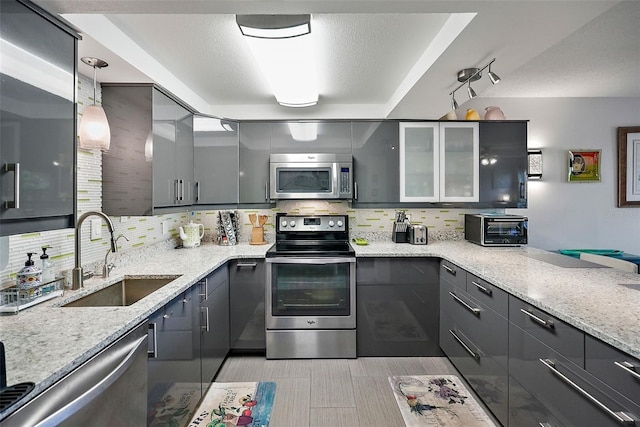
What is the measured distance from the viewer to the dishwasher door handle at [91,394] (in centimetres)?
93

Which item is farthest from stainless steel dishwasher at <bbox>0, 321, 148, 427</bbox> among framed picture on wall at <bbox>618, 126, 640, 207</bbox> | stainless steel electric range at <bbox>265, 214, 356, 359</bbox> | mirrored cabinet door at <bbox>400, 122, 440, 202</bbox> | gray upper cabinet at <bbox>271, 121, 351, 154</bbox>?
framed picture on wall at <bbox>618, 126, 640, 207</bbox>

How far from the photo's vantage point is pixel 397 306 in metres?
2.82

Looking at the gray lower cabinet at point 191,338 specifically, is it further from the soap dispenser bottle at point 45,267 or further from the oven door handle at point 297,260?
the soap dispenser bottle at point 45,267

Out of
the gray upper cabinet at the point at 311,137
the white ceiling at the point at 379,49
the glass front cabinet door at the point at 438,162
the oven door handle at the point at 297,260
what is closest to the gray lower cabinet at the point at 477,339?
the glass front cabinet door at the point at 438,162

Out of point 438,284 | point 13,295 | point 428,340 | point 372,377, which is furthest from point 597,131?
point 13,295

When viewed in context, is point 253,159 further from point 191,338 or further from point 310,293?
point 191,338

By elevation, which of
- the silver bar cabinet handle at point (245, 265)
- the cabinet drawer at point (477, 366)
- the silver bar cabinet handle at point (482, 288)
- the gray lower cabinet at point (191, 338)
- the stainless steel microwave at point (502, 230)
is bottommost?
the cabinet drawer at point (477, 366)

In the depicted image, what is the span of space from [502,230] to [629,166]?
5.50ft

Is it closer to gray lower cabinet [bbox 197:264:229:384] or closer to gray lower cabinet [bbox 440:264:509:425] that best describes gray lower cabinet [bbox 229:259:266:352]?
gray lower cabinet [bbox 197:264:229:384]

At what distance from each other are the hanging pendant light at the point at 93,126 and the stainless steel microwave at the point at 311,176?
4.84ft

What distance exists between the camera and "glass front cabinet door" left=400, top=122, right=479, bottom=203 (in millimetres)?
3168

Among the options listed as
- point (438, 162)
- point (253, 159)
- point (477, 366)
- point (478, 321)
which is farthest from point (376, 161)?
point (477, 366)

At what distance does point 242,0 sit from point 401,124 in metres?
2.19

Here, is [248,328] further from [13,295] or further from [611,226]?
[611,226]
